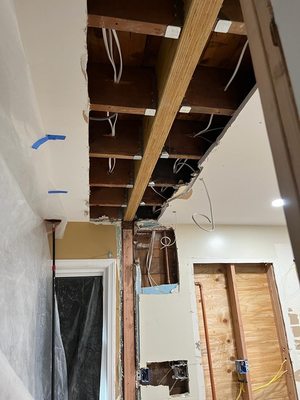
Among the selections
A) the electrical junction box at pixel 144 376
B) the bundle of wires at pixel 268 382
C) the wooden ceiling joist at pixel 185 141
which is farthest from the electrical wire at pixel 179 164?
the bundle of wires at pixel 268 382

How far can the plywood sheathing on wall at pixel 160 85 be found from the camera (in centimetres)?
97

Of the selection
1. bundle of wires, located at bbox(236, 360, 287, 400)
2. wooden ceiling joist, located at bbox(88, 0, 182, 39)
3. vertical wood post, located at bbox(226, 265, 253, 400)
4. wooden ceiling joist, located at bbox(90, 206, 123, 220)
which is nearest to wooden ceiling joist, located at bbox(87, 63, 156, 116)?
wooden ceiling joist, located at bbox(88, 0, 182, 39)

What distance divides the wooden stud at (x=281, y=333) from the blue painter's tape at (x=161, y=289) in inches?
42.4

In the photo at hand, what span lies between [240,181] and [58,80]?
1.52 m

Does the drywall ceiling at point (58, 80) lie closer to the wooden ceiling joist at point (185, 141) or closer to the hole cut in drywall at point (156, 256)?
the wooden ceiling joist at point (185, 141)

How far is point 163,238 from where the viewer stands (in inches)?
123

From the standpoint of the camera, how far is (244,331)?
3.14m

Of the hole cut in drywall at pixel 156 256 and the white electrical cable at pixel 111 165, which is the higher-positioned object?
the white electrical cable at pixel 111 165

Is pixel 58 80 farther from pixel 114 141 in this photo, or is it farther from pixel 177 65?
pixel 114 141

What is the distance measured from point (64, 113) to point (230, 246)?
2410 millimetres

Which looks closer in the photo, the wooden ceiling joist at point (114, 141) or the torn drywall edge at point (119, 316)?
the wooden ceiling joist at point (114, 141)

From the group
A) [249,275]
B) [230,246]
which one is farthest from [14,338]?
[249,275]

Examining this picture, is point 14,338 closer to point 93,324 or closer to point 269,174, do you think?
point 93,324

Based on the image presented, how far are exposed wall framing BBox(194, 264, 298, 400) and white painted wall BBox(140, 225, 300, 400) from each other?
0.12 meters
